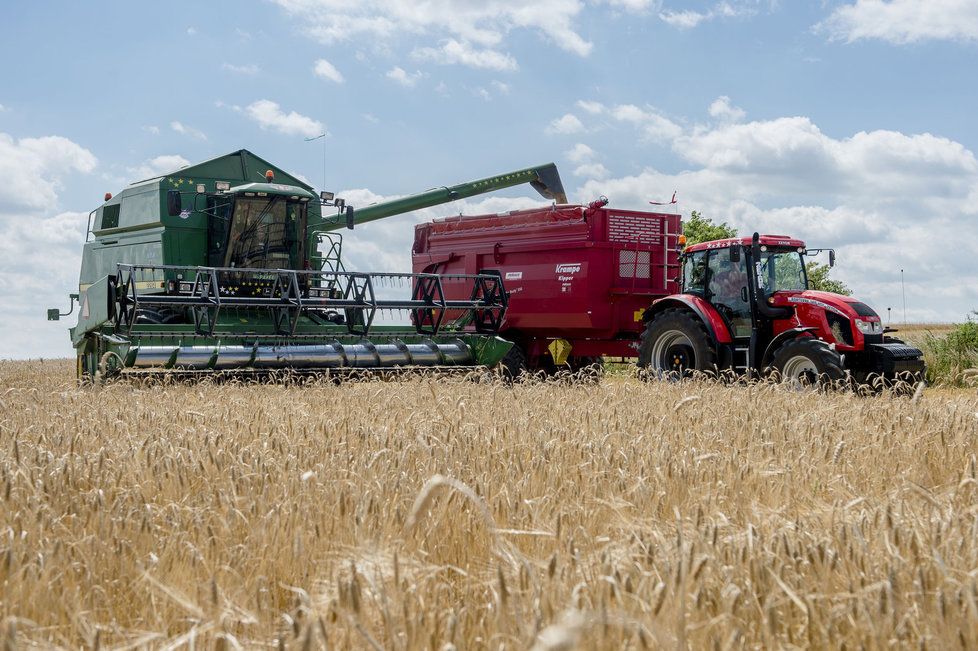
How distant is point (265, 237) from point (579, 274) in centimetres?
435

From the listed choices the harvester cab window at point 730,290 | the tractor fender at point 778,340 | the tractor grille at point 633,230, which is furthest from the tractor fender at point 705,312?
the tractor grille at point 633,230

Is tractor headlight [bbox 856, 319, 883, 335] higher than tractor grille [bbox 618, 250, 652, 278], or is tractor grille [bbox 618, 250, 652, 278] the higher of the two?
tractor grille [bbox 618, 250, 652, 278]

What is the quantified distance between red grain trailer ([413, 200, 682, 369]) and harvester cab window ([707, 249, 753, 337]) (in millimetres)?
1714

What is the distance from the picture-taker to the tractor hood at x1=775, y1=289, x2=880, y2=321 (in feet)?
32.3

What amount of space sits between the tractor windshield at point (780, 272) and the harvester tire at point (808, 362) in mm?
929

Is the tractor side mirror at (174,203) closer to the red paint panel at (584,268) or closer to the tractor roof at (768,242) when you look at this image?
the red paint panel at (584,268)

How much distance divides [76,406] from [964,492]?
5.66 meters

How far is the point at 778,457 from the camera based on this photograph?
170 inches

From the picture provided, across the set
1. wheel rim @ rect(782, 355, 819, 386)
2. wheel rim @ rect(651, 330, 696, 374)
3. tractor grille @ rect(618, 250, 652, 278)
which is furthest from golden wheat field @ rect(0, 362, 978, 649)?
tractor grille @ rect(618, 250, 652, 278)

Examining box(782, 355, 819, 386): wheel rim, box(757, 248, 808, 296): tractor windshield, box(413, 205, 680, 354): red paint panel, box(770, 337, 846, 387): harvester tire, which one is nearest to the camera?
box(770, 337, 846, 387): harvester tire

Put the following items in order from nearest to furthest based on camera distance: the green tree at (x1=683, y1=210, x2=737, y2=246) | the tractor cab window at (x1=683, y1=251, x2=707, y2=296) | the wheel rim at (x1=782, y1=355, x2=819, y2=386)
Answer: the wheel rim at (x1=782, y1=355, x2=819, y2=386), the tractor cab window at (x1=683, y1=251, x2=707, y2=296), the green tree at (x1=683, y1=210, x2=737, y2=246)

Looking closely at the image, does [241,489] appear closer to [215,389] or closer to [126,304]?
[215,389]

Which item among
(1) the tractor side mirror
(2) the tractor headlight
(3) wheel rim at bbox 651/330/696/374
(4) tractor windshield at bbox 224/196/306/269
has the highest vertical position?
(1) the tractor side mirror

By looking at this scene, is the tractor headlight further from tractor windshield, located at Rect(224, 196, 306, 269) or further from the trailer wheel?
tractor windshield, located at Rect(224, 196, 306, 269)
